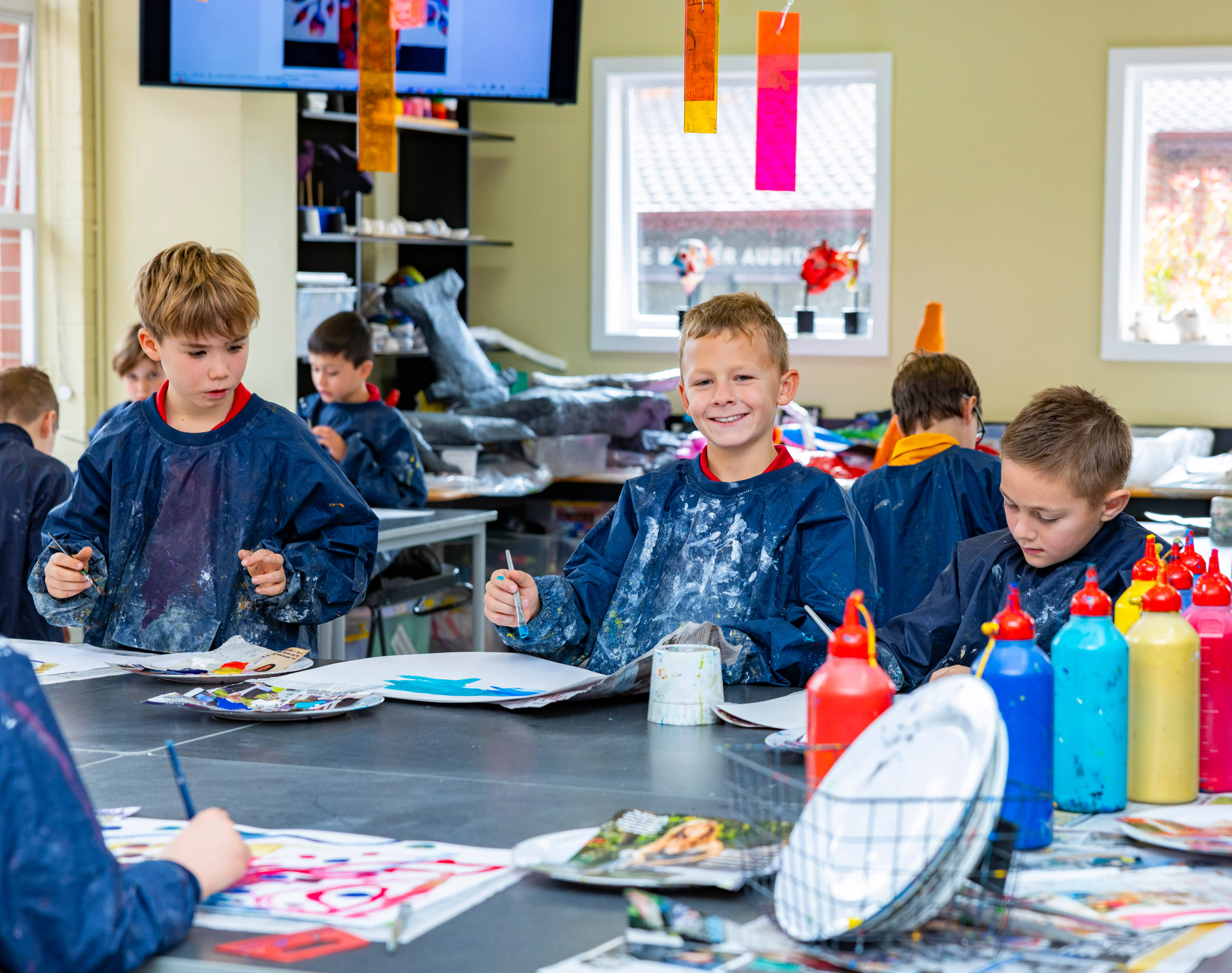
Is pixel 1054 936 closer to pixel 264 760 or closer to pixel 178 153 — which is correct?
pixel 264 760

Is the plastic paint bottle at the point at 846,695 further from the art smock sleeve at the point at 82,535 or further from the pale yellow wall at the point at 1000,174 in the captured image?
the pale yellow wall at the point at 1000,174

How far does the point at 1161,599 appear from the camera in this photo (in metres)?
1.29

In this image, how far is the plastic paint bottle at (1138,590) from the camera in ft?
4.41

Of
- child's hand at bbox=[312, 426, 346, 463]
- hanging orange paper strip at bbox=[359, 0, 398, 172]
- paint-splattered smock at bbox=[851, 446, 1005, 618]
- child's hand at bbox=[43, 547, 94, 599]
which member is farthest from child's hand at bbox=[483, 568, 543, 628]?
child's hand at bbox=[312, 426, 346, 463]

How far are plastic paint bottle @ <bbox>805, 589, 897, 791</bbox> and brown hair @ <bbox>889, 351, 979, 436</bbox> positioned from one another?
221 centimetres

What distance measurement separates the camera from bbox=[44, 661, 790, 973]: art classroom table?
1006 mm

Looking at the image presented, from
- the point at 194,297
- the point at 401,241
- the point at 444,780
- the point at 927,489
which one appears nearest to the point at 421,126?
the point at 401,241

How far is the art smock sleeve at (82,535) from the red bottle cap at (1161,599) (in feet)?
5.05

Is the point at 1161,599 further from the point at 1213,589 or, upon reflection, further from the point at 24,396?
the point at 24,396

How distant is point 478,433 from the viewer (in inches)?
190

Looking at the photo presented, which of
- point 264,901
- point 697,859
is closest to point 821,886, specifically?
point 697,859

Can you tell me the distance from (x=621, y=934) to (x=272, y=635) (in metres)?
1.43

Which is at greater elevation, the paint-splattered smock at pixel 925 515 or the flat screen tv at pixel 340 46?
the flat screen tv at pixel 340 46

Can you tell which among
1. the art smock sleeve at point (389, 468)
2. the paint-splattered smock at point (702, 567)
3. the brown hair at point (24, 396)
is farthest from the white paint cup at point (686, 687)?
the art smock sleeve at point (389, 468)
